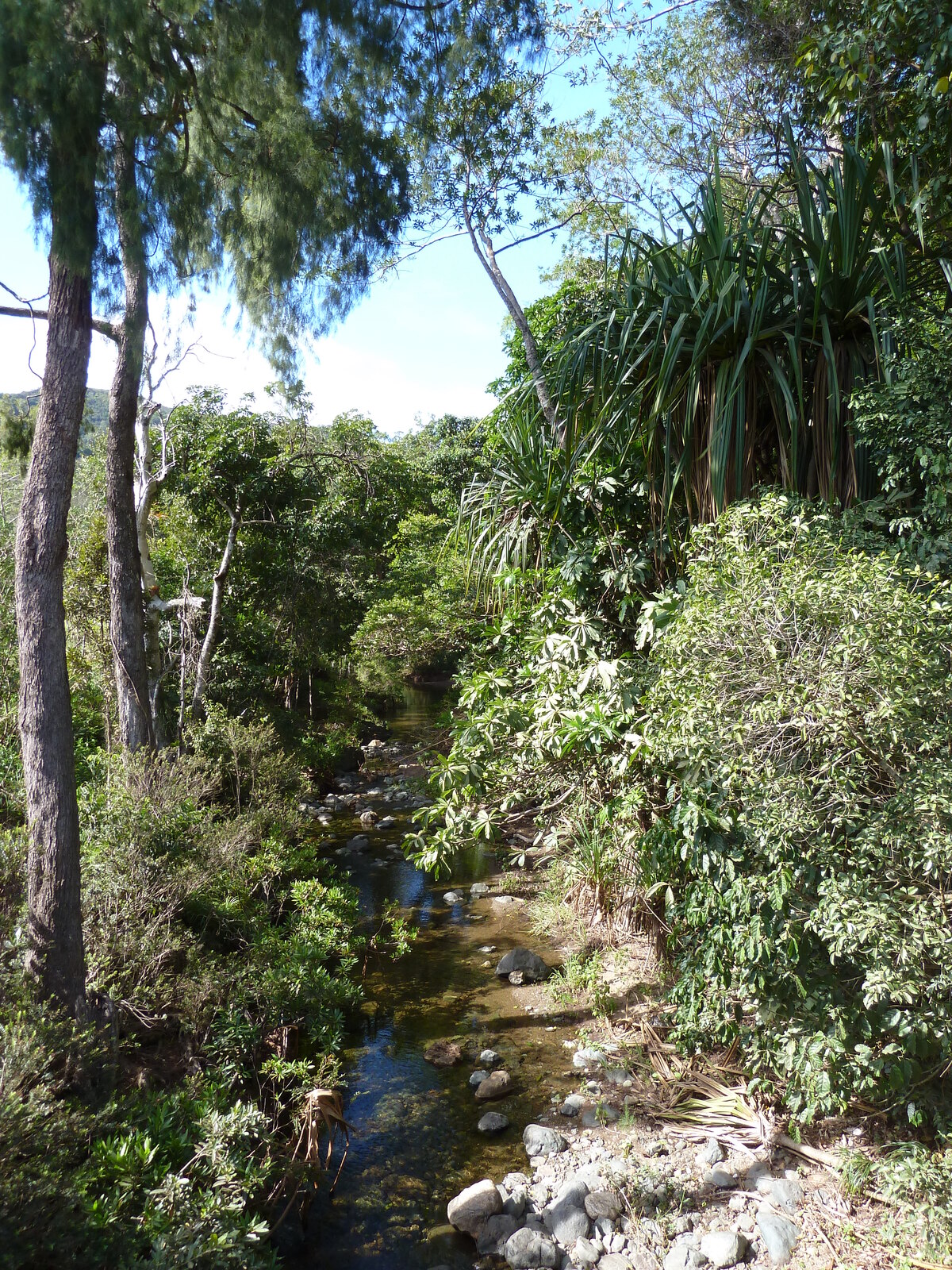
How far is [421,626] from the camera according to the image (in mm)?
12211

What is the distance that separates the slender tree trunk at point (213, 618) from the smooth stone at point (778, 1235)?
6.92m

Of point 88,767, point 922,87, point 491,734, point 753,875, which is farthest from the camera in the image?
point 88,767

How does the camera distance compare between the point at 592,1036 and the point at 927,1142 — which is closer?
the point at 927,1142

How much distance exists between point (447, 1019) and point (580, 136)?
9.84 metres

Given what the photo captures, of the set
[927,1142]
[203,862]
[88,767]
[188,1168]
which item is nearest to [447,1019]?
[203,862]

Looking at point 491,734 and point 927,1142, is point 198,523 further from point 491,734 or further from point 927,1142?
point 927,1142

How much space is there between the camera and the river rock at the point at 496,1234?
3748mm

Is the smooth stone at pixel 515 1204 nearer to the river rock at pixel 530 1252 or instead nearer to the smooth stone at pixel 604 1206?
the river rock at pixel 530 1252

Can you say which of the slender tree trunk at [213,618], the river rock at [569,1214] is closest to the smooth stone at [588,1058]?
the river rock at [569,1214]

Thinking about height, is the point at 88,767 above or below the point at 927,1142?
above

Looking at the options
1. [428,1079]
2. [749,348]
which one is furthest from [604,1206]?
[749,348]

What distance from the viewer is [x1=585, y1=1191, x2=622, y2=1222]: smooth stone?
3.82 metres

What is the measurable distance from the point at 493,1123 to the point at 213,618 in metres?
5.99

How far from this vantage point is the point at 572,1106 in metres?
4.72
